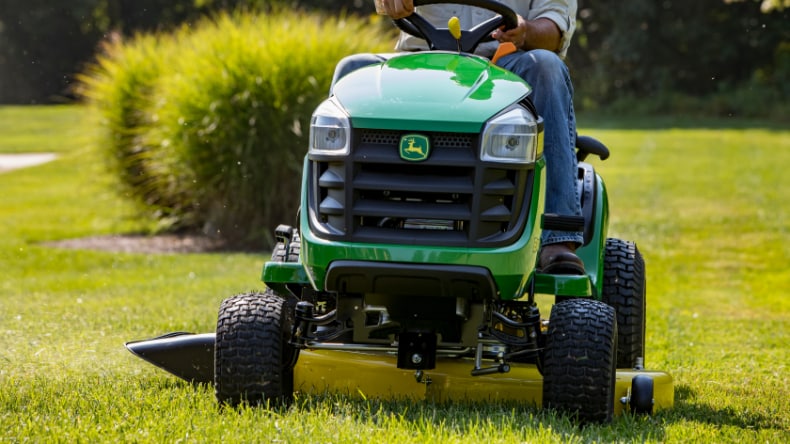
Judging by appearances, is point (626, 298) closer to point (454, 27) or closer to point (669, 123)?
point (454, 27)

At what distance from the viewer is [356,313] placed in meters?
3.52

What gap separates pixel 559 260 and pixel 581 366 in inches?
19.3

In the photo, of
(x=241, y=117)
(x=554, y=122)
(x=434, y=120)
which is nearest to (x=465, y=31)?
(x=554, y=122)

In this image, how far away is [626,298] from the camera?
4445 millimetres

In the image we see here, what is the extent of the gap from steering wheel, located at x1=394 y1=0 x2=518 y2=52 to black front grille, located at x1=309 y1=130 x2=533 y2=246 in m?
0.67

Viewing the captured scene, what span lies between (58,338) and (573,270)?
260 centimetres

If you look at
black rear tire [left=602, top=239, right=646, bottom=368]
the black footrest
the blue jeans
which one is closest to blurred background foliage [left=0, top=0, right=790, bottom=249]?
black rear tire [left=602, top=239, right=646, bottom=368]

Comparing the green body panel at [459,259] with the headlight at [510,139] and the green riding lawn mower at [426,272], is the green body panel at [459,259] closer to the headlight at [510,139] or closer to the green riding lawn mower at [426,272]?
the green riding lawn mower at [426,272]

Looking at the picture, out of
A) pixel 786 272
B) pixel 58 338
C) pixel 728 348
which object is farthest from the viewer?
pixel 786 272

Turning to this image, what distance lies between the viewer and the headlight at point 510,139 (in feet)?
11.0

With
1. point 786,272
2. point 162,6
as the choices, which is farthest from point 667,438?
point 162,6

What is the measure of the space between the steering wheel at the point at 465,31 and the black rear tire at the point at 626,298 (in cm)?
96

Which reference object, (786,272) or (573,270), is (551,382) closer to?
(573,270)

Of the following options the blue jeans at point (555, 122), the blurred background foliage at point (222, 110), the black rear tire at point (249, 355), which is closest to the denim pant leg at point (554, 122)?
the blue jeans at point (555, 122)
